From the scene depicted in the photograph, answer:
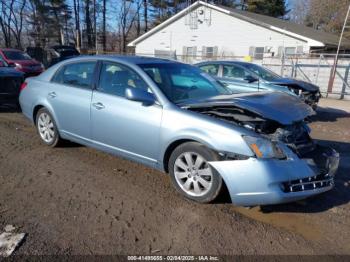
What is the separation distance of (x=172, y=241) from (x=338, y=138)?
5.64 metres

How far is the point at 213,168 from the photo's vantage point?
3.33 m

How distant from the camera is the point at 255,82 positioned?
9.16 metres

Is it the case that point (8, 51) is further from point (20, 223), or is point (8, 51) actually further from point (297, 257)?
point (297, 257)

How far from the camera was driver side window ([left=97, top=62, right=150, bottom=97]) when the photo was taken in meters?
4.11

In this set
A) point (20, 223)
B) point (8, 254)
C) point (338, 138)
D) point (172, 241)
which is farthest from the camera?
point (338, 138)

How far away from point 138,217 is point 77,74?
259 cm

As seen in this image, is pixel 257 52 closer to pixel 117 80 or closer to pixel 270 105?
pixel 117 80

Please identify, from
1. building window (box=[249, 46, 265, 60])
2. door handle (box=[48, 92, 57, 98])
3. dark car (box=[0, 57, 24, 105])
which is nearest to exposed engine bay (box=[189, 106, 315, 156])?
door handle (box=[48, 92, 57, 98])

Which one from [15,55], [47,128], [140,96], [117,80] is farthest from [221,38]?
[140,96]

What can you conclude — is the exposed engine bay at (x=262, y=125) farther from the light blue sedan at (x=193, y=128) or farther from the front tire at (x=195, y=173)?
the front tire at (x=195, y=173)

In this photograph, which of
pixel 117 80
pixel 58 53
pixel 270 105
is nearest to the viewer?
pixel 270 105

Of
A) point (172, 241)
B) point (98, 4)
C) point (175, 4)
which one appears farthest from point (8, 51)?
point (98, 4)

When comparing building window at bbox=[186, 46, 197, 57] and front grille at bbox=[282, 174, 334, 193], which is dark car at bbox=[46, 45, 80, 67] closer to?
building window at bbox=[186, 46, 197, 57]

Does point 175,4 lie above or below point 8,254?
above
